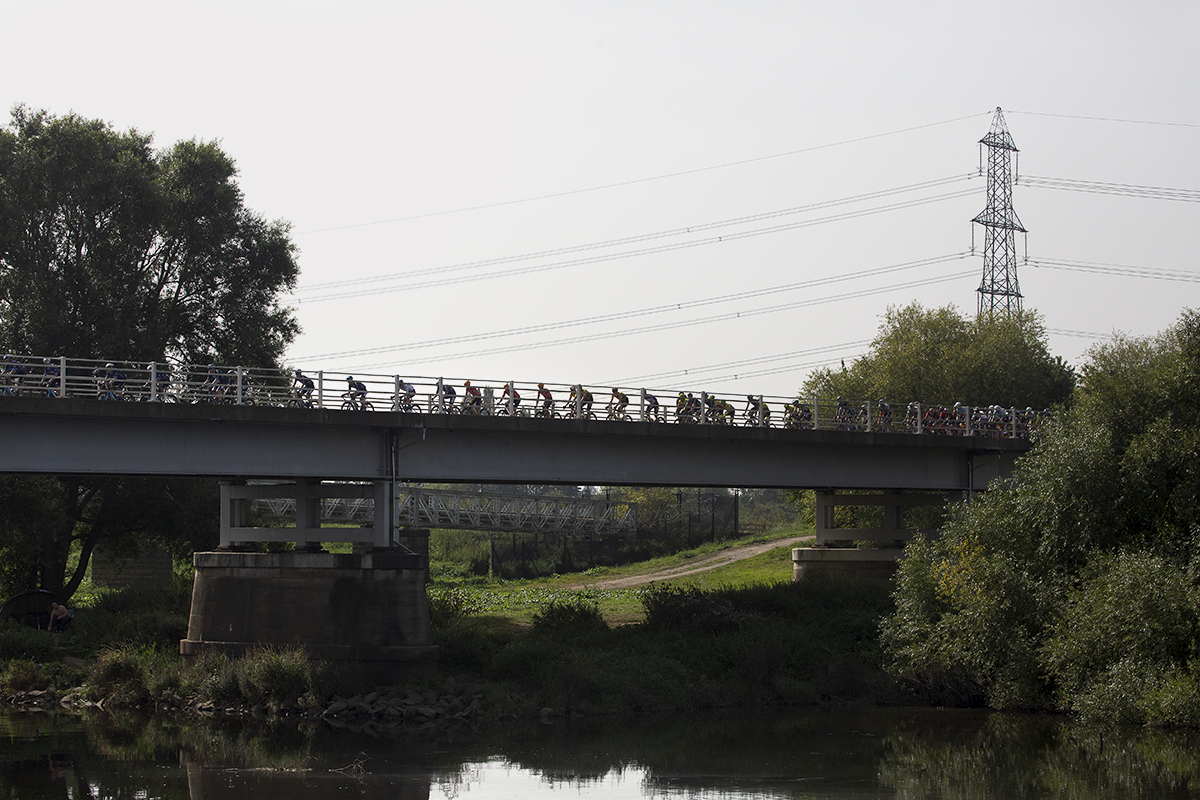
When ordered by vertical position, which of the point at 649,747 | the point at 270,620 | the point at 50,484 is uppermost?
the point at 50,484

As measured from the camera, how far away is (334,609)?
33.4 metres

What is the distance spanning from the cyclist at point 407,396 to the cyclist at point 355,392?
1025 mm

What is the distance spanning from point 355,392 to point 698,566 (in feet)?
123

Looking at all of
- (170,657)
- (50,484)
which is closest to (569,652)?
(170,657)

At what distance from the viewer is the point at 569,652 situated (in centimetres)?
3600

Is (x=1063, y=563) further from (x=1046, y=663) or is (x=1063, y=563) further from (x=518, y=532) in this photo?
(x=518, y=532)

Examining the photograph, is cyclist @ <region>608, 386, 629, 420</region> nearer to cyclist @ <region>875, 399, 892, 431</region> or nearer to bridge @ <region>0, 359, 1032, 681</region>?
bridge @ <region>0, 359, 1032, 681</region>

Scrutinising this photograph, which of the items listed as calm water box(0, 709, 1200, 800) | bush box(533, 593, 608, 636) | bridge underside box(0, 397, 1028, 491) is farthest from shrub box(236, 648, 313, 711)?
bush box(533, 593, 608, 636)

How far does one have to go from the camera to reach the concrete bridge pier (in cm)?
3312

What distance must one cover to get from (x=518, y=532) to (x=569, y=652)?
42845mm

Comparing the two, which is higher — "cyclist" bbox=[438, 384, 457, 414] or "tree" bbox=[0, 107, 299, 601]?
"tree" bbox=[0, 107, 299, 601]

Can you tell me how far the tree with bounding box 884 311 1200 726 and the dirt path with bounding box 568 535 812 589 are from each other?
2845 cm

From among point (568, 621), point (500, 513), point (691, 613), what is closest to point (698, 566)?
point (500, 513)

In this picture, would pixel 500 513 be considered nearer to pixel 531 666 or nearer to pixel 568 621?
pixel 568 621
